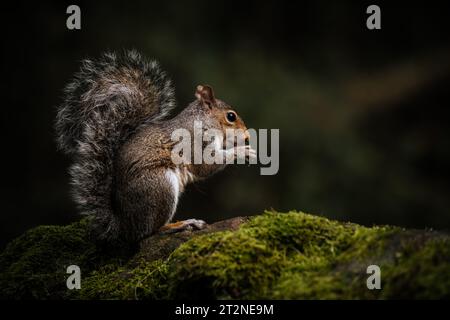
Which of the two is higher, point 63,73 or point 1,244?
point 63,73

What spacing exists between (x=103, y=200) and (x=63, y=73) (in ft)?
8.44

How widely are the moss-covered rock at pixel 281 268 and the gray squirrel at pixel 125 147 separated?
0.32 meters

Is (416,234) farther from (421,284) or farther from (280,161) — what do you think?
(280,161)

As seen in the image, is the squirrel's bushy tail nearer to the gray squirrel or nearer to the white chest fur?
the gray squirrel

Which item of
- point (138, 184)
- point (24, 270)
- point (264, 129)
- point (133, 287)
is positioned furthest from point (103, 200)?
point (264, 129)

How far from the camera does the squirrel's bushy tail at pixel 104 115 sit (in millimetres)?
2518

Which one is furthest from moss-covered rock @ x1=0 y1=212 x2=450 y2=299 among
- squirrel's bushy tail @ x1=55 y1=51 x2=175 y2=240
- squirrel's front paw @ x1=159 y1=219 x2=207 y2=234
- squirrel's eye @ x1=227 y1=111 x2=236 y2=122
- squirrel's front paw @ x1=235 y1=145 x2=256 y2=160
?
squirrel's eye @ x1=227 y1=111 x2=236 y2=122

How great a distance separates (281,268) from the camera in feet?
5.25

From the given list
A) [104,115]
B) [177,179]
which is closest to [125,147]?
[104,115]

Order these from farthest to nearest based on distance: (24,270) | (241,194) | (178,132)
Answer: (241,194) < (178,132) < (24,270)

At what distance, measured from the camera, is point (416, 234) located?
5.03 ft

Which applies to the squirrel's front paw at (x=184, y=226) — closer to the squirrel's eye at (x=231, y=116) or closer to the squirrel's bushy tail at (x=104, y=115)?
the squirrel's bushy tail at (x=104, y=115)

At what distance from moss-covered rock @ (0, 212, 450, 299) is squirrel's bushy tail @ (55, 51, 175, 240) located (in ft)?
1.38

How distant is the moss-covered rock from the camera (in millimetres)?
1369
